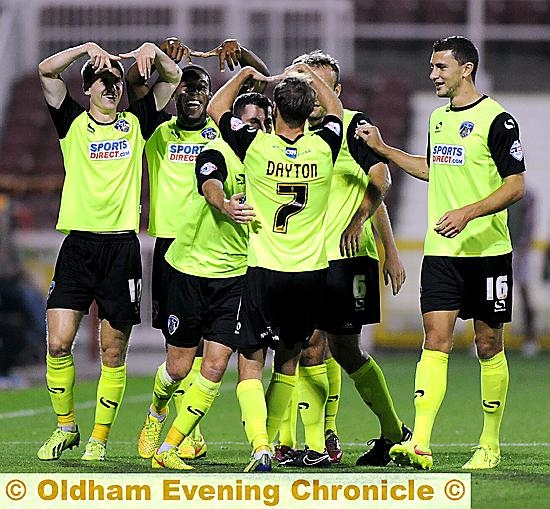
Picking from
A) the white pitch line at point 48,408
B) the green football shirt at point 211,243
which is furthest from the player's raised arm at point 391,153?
→ the white pitch line at point 48,408

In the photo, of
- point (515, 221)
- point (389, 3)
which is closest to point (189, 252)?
point (515, 221)

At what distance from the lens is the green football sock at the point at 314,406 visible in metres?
7.70

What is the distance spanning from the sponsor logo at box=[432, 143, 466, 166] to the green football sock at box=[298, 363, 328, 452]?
1.37 meters

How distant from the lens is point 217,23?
22125mm

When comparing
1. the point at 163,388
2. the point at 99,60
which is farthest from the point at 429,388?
the point at 99,60

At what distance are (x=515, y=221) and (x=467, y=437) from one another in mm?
8833

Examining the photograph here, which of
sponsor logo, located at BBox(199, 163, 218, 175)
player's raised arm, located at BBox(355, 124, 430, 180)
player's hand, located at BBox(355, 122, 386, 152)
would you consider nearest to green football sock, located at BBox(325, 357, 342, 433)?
player's raised arm, located at BBox(355, 124, 430, 180)

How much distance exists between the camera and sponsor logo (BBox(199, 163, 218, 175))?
289 inches

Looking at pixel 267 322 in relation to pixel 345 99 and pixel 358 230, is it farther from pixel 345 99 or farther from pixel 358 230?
pixel 345 99

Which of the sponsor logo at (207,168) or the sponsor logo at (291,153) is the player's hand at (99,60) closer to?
the sponsor logo at (207,168)

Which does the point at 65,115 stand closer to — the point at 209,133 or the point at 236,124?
the point at 209,133

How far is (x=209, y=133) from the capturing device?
27.3ft

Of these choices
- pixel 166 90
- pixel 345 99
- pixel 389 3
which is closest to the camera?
pixel 166 90

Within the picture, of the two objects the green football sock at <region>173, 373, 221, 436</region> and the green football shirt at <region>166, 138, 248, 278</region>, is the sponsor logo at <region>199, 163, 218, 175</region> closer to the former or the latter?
the green football shirt at <region>166, 138, 248, 278</region>
